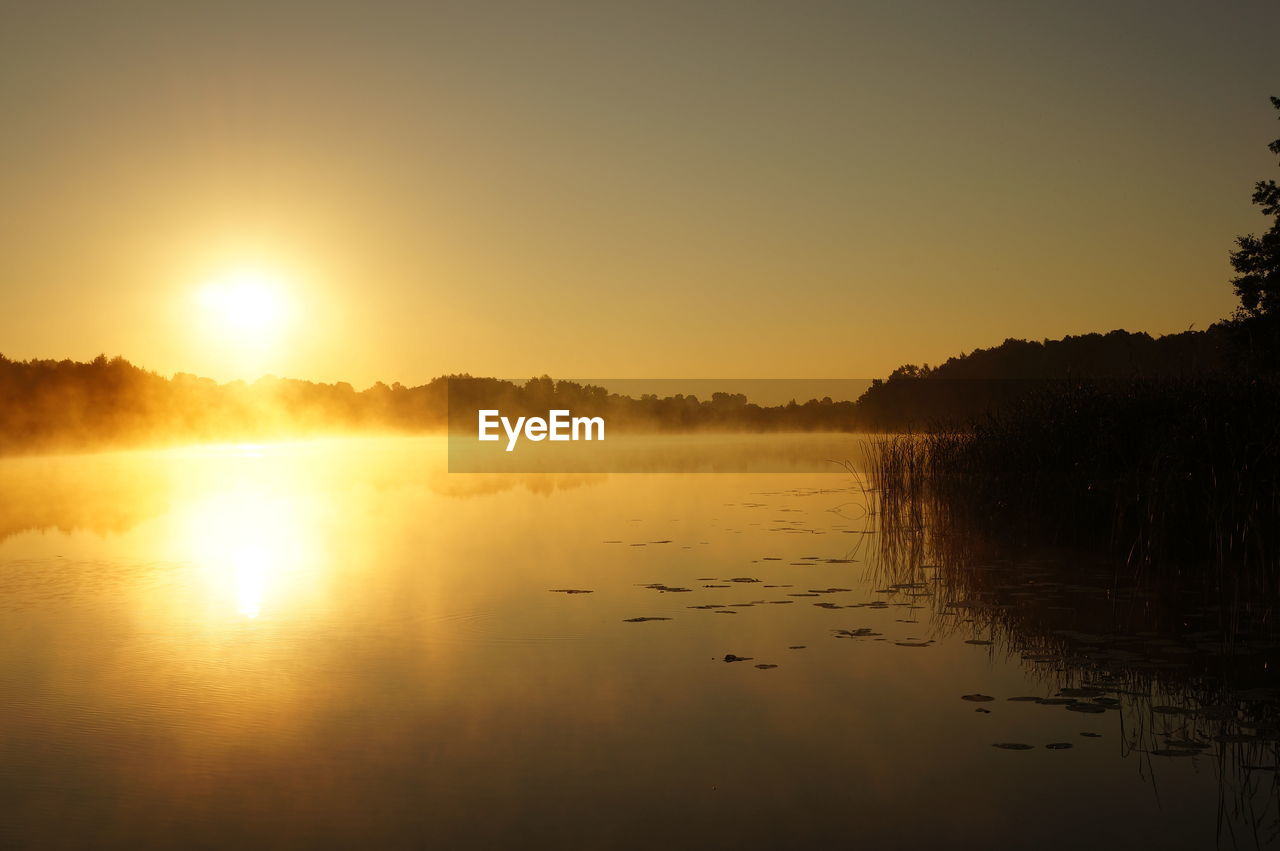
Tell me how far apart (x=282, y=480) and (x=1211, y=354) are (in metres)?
52.1

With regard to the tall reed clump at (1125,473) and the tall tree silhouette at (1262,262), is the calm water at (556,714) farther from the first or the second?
the tall tree silhouette at (1262,262)

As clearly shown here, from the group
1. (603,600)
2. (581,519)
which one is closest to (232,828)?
(603,600)

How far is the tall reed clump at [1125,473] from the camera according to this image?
11.2m

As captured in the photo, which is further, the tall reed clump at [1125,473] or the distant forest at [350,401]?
the distant forest at [350,401]

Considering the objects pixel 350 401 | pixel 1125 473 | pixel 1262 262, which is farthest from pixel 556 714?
pixel 350 401

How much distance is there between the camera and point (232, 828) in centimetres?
476

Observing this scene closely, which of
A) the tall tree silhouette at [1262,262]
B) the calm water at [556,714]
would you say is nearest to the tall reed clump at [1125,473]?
the calm water at [556,714]

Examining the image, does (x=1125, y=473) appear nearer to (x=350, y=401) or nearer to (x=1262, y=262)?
(x=1262, y=262)

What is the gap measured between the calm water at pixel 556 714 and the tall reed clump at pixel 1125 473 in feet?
7.49

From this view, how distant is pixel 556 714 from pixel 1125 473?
9891mm

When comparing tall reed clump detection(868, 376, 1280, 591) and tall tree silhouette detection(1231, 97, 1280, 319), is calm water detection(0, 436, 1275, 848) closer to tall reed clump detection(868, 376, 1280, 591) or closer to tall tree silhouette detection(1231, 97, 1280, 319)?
tall reed clump detection(868, 376, 1280, 591)

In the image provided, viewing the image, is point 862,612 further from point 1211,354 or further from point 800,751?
point 1211,354

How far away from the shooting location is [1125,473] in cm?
1342

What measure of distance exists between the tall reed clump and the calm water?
2.28 m
